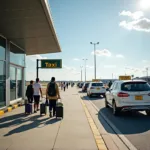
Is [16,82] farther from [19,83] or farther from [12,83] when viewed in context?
[19,83]

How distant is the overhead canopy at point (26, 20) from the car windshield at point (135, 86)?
4.44 m

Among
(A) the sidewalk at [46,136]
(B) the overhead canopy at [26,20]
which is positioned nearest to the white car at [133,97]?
(A) the sidewalk at [46,136]

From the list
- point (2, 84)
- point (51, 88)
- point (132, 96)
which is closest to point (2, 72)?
point (2, 84)

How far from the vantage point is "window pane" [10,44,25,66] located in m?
16.0

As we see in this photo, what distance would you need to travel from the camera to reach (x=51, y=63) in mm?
21359

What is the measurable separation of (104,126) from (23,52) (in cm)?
1223

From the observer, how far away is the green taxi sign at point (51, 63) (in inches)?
818

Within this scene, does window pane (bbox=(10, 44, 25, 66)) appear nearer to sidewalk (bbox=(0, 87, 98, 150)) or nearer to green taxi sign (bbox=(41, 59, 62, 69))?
green taxi sign (bbox=(41, 59, 62, 69))

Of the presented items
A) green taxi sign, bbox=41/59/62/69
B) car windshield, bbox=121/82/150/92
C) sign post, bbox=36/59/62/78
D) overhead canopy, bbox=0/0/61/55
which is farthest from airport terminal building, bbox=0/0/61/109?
car windshield, bbox=121/82/150/92

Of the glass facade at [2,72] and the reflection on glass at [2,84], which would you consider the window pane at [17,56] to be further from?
the reflection on glass at [2,84]

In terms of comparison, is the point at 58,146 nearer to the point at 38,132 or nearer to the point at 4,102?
the point at 38,132

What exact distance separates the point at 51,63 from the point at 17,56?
14.4ft

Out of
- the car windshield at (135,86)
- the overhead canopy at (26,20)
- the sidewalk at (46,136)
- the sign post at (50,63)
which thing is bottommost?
the sidewalk at (46,136)

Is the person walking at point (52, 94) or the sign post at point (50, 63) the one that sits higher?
the sign post at point (50, 63)
